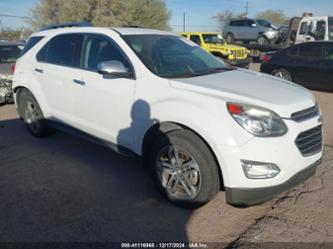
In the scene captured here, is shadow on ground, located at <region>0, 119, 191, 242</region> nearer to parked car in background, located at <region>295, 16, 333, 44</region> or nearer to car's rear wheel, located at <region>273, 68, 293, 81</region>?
car's rear wheel, located at <region>273, 68, 293, 81</region>

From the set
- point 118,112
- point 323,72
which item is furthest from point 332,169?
point 323,72

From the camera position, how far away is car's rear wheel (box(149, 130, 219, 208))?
3.18 metres

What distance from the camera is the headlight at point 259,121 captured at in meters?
2.95

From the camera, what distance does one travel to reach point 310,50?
10.3 m

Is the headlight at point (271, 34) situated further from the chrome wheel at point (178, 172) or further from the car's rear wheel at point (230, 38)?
the chrome wheel at point (178, 172)

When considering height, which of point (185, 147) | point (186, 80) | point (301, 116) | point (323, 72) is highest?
point (186, 80)

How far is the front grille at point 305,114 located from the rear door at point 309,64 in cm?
714

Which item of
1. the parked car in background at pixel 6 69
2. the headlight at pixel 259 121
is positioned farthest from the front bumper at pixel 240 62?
the headlight at pixel 259 121

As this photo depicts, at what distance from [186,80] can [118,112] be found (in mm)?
906

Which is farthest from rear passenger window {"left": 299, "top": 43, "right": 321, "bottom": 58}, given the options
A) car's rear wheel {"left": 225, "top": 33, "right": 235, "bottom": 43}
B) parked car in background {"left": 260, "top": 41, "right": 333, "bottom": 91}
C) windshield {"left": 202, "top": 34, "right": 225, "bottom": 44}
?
car's rear wheel {"left": 225, "top": 33, "right": 235, "bottom": 43}

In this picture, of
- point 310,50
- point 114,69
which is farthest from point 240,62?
point 114,69

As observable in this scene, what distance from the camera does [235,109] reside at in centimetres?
302

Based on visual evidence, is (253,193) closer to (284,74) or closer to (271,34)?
(284,74)

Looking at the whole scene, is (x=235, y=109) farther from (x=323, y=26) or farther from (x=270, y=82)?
(x=323, y=26)
